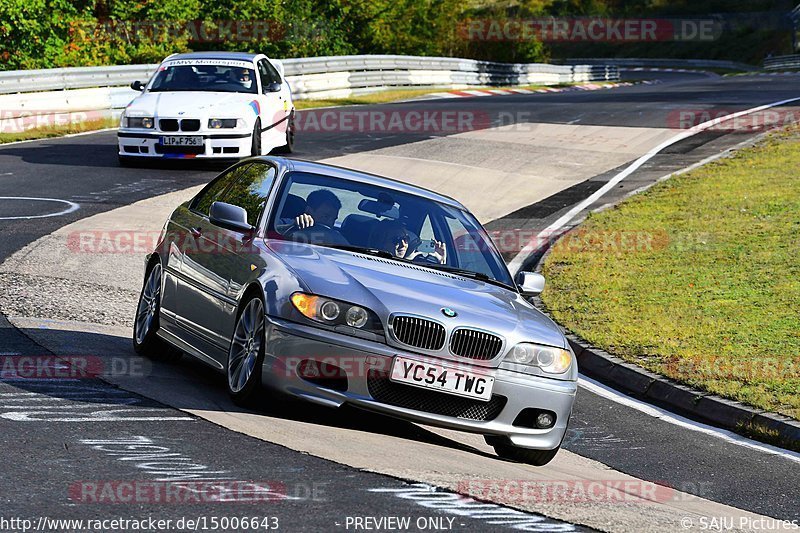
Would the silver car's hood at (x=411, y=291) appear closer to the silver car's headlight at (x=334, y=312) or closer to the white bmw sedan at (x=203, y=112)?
the silver car's headlight at (x=334, y=312)

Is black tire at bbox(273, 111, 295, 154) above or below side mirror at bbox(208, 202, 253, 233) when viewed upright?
below

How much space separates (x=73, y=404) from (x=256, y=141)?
13083 millimetres

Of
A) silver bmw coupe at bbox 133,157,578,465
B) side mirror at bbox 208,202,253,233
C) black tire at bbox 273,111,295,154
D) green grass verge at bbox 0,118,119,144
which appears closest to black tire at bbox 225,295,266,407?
silver bmw coupe at bbox 133,157,578,465

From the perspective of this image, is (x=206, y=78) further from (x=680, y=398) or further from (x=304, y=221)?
(x=304, y=221)

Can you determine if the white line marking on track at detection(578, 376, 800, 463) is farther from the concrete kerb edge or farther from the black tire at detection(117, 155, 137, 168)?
the black tire at detection(117, 155, 137, 168)

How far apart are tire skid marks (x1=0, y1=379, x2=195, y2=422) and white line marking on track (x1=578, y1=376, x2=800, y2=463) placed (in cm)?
401

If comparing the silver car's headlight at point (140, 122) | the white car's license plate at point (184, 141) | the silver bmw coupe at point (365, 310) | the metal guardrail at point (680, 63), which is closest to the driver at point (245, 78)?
the white car's license plate at point (184, 141)

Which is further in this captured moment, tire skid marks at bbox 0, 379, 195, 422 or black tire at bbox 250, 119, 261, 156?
black tire at bbox 250, 119, 261, 156

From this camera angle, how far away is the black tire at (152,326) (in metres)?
9.23

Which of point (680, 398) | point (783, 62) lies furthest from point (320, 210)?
point (783, 62)

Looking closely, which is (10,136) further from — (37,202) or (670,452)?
(670,452)

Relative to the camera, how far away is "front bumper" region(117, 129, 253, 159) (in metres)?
19.6

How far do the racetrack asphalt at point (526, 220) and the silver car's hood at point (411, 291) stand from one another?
3.08ft

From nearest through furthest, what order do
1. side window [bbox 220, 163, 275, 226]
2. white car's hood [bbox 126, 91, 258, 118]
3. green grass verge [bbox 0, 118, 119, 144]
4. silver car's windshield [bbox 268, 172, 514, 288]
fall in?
silver car's windshield [bbox 268, 172, 514, 288] < side window [bbox 220, 163, 275, 226] < white car's hood [bbox 126, 91, 258, 118] < green grass verge [bbox 0, 118, 119, 144]
